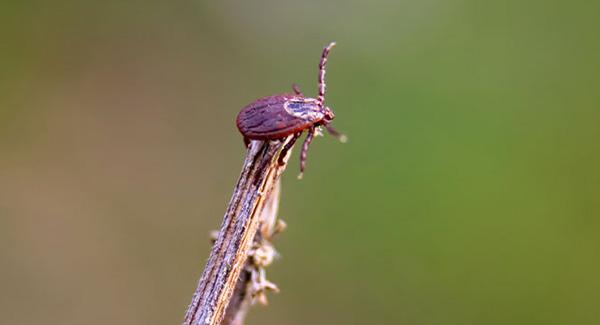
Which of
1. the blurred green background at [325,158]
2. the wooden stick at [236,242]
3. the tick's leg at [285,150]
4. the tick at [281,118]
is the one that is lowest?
the wooden stick at [236,242]

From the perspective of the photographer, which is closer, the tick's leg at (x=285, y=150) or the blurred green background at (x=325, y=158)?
the tick's leg at (x=285, y=150)

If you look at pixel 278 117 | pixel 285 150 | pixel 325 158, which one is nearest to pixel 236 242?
pixel 285 150

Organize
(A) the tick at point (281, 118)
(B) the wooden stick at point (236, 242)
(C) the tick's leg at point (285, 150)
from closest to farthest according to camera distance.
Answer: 1. (B) the wooden stick at point (236, 242)
2. (C) the tick's leg at point (285, 150)
3. (A) the tick at point (281, 118)

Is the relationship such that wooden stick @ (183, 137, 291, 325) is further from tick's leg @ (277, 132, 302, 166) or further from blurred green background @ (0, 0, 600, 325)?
blurred green background @ (0, 0, 600, 325)

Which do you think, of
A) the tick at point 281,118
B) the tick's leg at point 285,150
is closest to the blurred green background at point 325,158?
the tick at point 281,118

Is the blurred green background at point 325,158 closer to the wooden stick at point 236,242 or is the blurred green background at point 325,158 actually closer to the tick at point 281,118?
the tick at point 281,118

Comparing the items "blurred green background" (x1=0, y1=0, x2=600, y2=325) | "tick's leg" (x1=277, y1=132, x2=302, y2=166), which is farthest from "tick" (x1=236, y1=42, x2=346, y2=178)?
"blurred green background" (x1=0, y1=0, x2=600, y2=325)
